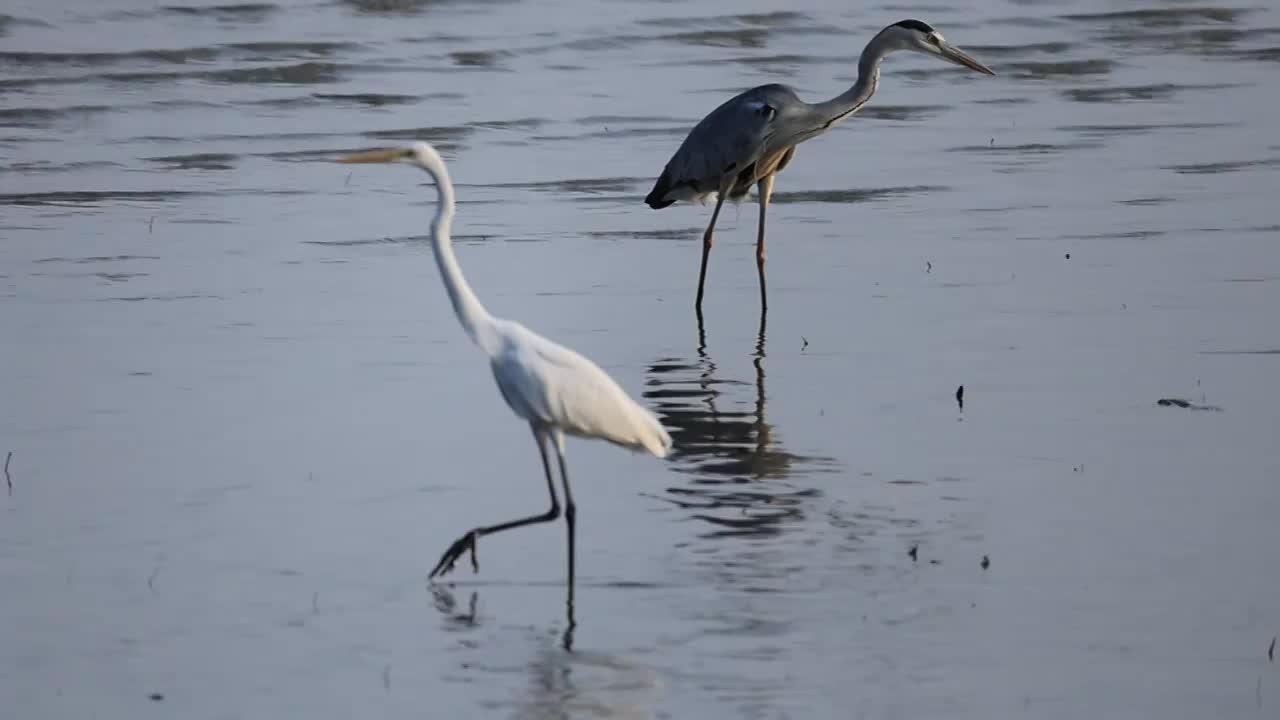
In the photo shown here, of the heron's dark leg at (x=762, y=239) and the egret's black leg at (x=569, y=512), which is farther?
the heron's dark leg at (x=762, y=239)

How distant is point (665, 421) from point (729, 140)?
374 centimetres

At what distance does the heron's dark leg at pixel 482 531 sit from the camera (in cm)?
721

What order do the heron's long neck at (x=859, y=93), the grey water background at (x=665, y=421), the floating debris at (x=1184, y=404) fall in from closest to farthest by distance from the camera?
1. the grey water background at (x=665, y=421)
2. the floating debris at (x=1184, y=404)
3. the heron's long neck at (x=859, y=93)

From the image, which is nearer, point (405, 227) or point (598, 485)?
point (598, 485)

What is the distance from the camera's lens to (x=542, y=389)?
7098 mm

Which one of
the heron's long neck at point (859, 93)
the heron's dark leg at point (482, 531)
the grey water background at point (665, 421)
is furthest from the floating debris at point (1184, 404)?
the heron's long neck at point (859, 93)

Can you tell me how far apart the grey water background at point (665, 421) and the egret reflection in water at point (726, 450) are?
35 millimetres

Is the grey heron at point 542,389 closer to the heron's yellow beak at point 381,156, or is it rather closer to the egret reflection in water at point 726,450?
the heron's yellow beak at point 381,156

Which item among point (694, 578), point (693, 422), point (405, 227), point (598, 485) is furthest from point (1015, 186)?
point (694, 578)

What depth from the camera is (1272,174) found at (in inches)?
621

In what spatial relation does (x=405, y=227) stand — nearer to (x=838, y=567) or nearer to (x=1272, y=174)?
(x=1272, y=174)

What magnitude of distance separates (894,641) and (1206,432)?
290 centimetres

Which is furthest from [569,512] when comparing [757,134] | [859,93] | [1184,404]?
[859,93]

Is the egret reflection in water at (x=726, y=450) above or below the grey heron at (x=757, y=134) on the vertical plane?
below
